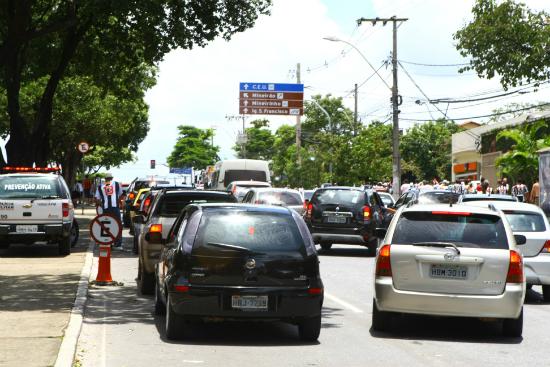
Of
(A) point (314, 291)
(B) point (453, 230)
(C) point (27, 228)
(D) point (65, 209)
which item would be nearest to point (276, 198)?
(D) point (65, 209)

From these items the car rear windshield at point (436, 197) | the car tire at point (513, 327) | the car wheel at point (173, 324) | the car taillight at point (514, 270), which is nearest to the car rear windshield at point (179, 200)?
the car wheel at point (173, 324)

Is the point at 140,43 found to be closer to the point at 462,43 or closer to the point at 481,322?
the point at 462,43

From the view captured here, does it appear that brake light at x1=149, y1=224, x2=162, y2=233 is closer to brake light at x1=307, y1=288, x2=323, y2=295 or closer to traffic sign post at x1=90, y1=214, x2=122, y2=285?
traffic sign post at x1=90, y1=214, x2=122, y2=285

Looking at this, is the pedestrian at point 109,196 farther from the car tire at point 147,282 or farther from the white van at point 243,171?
the white van at point 243,171

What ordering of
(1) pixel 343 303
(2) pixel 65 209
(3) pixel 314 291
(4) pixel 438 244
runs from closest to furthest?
(3) pixel 314 291, (4) pixel 438 244, (1) pixel 343 303, (2) pixel 65 209

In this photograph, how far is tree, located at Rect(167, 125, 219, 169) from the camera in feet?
538

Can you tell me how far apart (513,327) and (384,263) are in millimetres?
1617

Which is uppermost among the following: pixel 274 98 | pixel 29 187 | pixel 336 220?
pixel 274 98

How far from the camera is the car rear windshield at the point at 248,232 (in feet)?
36.3

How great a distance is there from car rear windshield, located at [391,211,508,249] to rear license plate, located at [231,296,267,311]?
1760 mm

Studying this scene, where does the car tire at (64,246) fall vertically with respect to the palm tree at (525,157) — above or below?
below

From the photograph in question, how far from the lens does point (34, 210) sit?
2331cm

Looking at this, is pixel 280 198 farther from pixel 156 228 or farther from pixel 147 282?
pixel 156 228

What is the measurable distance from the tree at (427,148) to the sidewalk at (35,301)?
8294 cm
